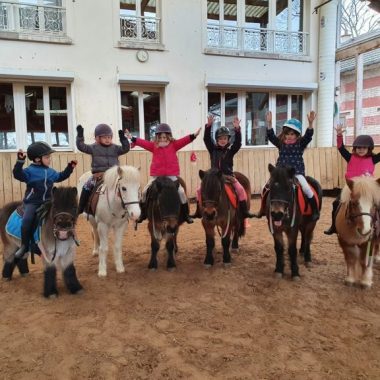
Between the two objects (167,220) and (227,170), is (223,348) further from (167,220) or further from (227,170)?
(227,170)

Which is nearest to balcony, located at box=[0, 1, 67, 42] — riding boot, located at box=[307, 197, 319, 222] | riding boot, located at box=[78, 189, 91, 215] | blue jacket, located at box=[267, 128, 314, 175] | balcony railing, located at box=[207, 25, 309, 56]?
balcony railing, located at box=[207, 25, 309, 56]

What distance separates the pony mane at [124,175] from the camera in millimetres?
4352

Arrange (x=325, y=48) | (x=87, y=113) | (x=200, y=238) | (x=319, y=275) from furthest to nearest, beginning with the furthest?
(x=325, y=48)
(x=87, y=113)
(x=200, y=238)
(x=319, y=275)

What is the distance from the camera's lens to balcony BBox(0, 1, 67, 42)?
384 inches

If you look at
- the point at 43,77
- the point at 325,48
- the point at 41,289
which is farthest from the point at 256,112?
the point at 41,289

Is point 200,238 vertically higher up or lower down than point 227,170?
lower down

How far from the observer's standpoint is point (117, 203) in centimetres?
459

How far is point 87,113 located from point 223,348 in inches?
359

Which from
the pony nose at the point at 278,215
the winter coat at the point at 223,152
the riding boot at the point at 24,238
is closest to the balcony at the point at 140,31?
the winter coat at the point at 223,152

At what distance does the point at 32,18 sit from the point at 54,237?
8.81m

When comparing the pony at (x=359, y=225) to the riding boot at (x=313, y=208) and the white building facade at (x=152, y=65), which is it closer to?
the riding boot at (x=313, y=208)

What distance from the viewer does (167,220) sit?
14.5ft

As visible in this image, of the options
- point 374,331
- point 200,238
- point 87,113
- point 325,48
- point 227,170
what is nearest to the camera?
point 374,331

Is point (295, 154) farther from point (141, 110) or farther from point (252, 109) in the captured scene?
point (252, 109)
